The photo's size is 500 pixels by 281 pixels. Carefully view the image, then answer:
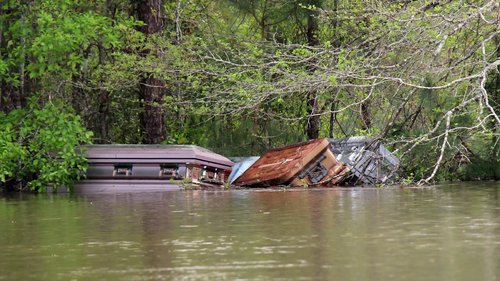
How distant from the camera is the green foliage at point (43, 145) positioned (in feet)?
68.2

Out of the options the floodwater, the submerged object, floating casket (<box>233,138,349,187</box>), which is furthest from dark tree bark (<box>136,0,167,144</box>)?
the floodwater

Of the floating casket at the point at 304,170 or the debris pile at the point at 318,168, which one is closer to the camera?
the debris pile at the point at 318,168

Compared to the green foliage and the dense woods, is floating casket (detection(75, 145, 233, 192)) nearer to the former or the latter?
the green foliage

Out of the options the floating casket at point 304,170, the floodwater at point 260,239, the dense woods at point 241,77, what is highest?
the dense woods at point 241,77

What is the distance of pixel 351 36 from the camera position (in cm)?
2416

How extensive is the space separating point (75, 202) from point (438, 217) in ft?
24.7

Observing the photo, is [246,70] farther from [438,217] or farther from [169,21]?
[438,217]

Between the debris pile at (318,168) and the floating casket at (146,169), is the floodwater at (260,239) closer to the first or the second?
the debris pile at (318,168)

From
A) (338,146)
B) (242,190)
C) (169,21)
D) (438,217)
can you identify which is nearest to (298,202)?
(438,217)

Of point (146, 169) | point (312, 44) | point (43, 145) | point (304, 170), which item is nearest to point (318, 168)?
point (304, 170)

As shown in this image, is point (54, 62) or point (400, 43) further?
point (54, 62)

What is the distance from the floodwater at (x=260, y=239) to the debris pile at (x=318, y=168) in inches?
171

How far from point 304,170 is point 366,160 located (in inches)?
50.1

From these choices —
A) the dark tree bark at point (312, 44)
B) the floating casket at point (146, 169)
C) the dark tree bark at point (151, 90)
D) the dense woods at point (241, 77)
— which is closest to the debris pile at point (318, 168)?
the dense woods at point (241, 77)
